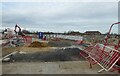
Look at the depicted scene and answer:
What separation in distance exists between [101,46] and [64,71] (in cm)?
329

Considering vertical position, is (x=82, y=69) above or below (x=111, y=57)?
below

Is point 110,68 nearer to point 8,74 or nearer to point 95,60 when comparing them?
point 95,60

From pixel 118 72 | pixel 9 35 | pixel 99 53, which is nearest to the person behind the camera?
pixel 118 72

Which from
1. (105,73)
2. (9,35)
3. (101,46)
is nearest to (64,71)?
(105,73)

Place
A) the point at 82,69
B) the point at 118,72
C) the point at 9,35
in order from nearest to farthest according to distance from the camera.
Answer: the point at 118,72 → the point at 82,69 → the point at 9,35

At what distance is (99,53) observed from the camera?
11.2 metres

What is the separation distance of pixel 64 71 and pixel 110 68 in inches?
82.8

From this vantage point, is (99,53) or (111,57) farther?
(99,53)

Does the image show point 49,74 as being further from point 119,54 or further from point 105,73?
point 119,54

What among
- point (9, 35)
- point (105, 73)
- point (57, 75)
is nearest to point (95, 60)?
point (105, 73)

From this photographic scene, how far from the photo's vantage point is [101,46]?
11766mm

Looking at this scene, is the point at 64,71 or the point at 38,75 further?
the point at 64,71

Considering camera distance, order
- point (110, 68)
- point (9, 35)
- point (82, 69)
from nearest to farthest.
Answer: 1. point (110, 68)
2. point (82, 69)
3. point (9, 35)

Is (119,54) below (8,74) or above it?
above
